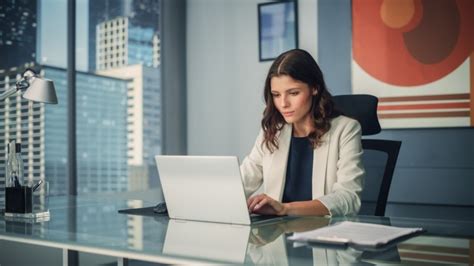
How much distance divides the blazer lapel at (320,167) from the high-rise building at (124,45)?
6.90ft

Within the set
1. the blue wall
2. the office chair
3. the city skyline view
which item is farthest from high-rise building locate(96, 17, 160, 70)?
the office chair

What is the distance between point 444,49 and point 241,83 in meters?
1.44

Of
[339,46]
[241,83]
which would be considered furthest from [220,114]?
[339,46]

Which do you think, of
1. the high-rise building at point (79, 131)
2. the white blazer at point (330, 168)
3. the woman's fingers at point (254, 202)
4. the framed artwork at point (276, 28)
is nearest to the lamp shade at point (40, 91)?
the woman's fingers at point (254, 202)

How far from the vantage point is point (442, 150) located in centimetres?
294

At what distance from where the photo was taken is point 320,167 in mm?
1917

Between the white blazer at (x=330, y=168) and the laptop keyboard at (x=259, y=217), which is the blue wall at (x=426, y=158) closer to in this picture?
the white blazer at (x=330, y=168)

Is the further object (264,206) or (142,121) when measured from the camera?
(142,121)

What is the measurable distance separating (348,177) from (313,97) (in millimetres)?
389

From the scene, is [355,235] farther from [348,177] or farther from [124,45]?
[124,45]

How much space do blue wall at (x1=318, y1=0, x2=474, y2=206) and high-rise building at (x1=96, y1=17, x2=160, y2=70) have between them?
144cm

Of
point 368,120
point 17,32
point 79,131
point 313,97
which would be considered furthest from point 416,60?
point 17,32

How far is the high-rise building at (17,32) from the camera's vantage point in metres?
3.11

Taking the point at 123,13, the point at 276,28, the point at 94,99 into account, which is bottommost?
the point at 94,99
